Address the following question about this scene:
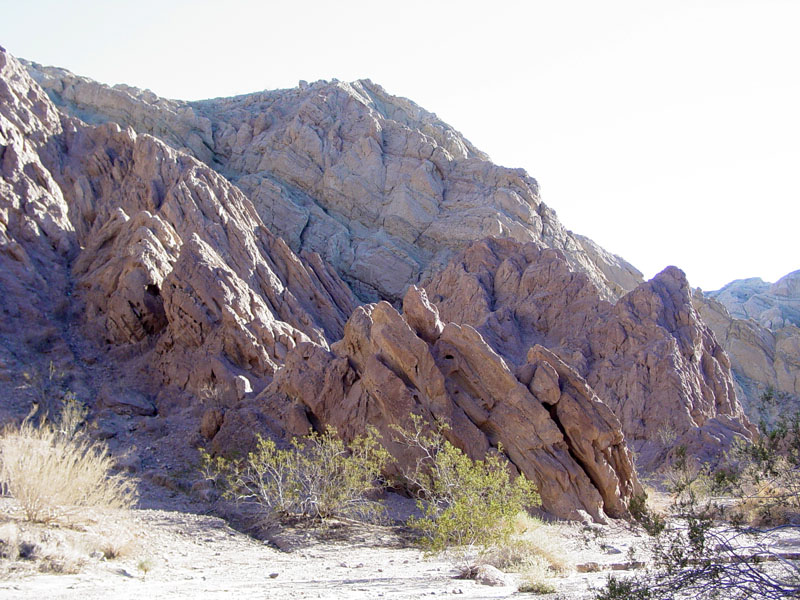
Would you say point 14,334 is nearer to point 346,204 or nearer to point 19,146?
point 19,146

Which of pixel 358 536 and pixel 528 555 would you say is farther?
pixel 358 536

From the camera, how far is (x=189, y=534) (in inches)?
629

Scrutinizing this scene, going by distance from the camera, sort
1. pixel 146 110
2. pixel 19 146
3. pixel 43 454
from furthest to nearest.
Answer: pixel 146 110
pixel 19 146
pixel 43 454

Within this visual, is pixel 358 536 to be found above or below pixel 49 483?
below

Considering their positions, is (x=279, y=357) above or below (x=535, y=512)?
above

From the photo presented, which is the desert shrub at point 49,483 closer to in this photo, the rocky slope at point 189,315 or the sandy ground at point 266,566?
the sandy ground at point 266,566

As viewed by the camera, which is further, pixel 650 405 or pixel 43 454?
pixel 650 405

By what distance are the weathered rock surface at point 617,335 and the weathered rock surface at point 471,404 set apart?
10.7 metres

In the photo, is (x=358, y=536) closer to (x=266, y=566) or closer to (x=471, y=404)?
(x=266, y=566)

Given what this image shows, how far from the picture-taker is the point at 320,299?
3988 centimetres

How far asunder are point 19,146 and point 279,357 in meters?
18.4

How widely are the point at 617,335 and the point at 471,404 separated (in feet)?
61.0

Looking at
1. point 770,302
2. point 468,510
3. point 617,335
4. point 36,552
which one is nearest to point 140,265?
point 36,552

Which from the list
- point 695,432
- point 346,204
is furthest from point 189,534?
point 346,204
